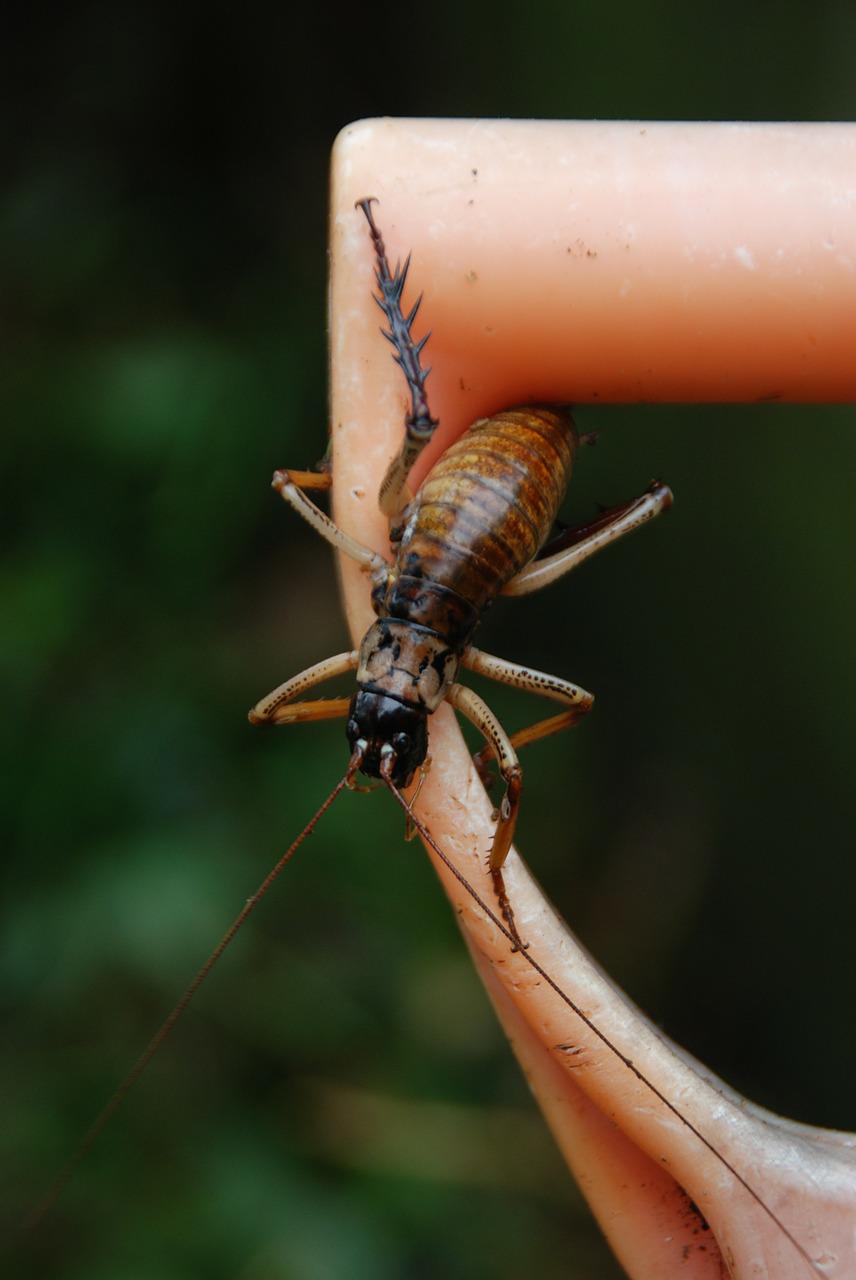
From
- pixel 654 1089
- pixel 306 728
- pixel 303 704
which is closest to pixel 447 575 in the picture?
pixel 303 704

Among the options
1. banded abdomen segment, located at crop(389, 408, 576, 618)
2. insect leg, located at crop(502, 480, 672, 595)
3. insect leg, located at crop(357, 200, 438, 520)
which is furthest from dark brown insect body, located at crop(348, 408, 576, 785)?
insect leg, located at crop(357, 200, 438, 520)

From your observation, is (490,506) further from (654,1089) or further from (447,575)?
(654,1089)

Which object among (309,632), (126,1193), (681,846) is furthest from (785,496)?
(126,1193)

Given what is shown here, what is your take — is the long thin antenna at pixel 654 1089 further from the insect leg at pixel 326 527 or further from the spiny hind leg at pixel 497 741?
the insect leg at pixel 326 527

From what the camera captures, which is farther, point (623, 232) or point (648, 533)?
point (648, 533)

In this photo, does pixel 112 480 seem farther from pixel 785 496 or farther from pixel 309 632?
pixel 785 496

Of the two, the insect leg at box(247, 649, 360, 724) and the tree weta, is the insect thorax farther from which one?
the insect leg at box(247, 649, 360, 724)
